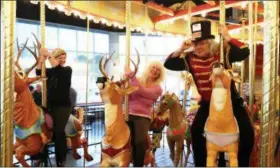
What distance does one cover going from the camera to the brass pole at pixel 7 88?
1.49 m

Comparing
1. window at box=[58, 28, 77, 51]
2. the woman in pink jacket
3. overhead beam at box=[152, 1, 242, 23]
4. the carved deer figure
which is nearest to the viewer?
the carved deer figure

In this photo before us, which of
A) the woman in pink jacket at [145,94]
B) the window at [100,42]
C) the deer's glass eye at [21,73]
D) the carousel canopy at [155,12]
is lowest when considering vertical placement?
the woman in pink jacket at [145,94]

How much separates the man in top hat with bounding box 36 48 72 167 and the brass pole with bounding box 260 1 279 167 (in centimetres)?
215

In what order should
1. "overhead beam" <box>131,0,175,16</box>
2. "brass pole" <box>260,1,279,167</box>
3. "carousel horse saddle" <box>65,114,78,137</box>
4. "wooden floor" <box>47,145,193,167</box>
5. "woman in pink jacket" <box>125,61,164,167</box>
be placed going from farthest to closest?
"wooden floor" <box>47,145,193,167</box>, "overhead beam" <box>131,0,175,16</box>, "carousel horse saddle" <box>65,114,78,137</box>, "woman in pink jacket" <box>125,61,164,167</box>, "brass pole" <box>260,1,279,167</box>

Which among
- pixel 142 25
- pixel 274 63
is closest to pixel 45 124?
pixel 274 63

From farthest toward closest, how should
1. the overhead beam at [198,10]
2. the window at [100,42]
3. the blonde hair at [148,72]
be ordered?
the window at [100,42] < the overhead beam at [198,10] < the blonde hair at [148,72]

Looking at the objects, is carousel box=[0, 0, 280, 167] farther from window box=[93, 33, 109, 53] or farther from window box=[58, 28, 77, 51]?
window box=[93, 33, 109, 53]

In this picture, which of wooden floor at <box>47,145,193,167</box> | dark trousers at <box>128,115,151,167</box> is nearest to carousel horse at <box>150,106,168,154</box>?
wooden floor at <box>47,145,193,167</box>

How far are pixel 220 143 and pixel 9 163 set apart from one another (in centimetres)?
137

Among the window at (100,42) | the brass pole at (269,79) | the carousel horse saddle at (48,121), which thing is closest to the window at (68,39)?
the window at (100,42)

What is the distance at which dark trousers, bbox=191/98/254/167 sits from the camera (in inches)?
96.7

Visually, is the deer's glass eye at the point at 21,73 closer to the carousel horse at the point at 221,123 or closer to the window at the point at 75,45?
the carousel horse at the point at 221,123

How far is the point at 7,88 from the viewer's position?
1.49m

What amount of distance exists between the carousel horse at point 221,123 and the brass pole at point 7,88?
4.03ft
